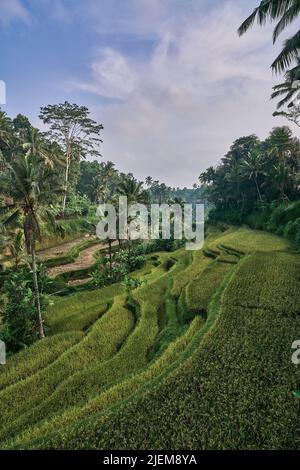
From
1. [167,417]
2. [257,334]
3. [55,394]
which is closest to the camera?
[167,417]

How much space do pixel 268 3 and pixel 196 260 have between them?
14.0 metres

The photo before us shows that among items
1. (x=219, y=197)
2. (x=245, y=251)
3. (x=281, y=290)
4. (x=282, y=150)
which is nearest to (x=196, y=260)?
(x=245, y=251)

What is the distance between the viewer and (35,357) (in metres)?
9.38

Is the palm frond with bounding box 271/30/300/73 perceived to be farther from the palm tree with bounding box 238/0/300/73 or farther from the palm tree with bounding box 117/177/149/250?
the palm tree with bounding box 117/177/149/250

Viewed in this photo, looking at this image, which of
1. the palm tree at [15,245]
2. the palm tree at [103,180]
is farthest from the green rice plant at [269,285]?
the palm tree at [103,180]

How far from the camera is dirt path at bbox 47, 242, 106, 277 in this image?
945 inches

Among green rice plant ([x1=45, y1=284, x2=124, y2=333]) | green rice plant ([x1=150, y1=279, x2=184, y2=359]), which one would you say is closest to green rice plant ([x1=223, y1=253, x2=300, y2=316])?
green rice plant ([x1=150, y1=279, x2=184, y2=359])

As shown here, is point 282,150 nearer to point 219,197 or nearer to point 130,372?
point 219,197

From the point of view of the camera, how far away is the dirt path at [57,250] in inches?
1081

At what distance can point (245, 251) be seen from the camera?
19.2m

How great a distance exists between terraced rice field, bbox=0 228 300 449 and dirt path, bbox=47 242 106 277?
10994 mm

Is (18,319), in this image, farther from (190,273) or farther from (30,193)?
(190,273)

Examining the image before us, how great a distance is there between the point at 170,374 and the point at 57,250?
2625 cm

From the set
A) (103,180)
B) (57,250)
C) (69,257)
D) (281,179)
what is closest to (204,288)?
(69,257)
